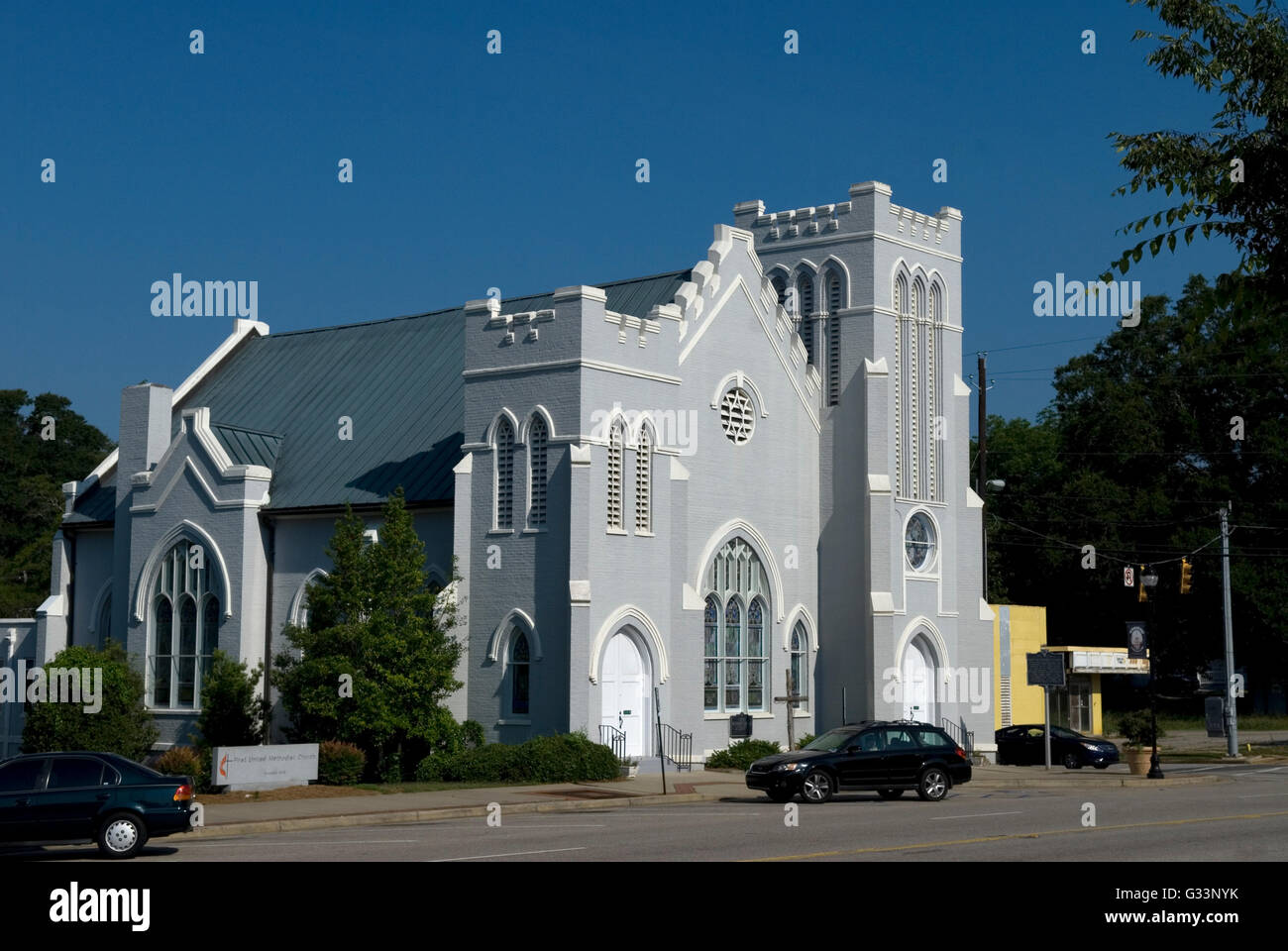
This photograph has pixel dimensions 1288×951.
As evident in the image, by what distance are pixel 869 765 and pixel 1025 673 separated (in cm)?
2535

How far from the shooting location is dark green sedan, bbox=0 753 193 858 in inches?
750

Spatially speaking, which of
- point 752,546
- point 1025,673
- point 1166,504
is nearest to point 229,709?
point 752,546

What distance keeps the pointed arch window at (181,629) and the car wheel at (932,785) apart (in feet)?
60.8

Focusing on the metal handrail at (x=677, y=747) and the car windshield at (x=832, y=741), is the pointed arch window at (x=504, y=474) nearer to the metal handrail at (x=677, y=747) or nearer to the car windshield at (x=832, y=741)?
the metal handrail at (x=677, y=747)

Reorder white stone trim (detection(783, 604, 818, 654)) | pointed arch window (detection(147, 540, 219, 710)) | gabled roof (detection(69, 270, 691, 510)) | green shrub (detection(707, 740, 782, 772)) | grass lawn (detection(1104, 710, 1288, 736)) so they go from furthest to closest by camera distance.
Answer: grass lawn (detection(1104, 710, 1288, 736)) → white stone trim (detection(783, 604, 818, 654)) → pointed arch window (detection(147, 540, 219, 710)) → gabled roof (detection(69, 270, 691, 510)) → green shrub (detection(707, 740, 782, 772))

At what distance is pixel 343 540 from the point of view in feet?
108

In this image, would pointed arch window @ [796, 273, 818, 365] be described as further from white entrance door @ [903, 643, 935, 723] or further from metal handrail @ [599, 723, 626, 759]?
metal handrail @ [599, 723, 626, 759]

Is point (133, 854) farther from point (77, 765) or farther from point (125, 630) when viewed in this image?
point (125, 630)

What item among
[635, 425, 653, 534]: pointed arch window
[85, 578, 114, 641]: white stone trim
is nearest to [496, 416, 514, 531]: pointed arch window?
[635, 425, 653, 534]: pointed arch window

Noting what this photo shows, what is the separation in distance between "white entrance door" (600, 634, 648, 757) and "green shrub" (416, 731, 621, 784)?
2.15m

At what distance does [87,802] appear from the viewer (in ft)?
63.2

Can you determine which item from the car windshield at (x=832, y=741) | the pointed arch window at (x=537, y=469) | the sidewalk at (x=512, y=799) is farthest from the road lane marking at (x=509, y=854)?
the pointed arch window at (x=537, y=469)

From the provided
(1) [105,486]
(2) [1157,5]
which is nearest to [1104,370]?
(1) [105,486]
